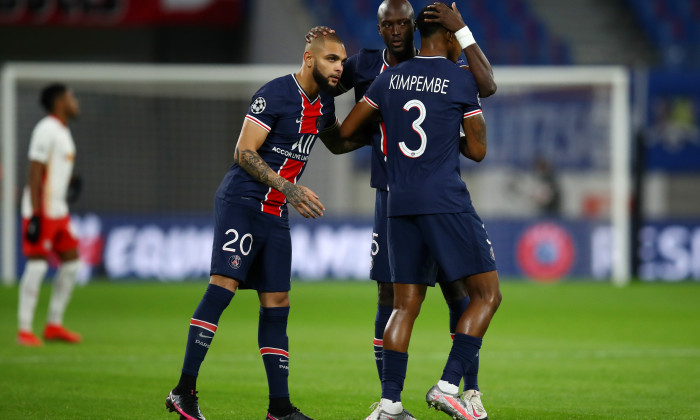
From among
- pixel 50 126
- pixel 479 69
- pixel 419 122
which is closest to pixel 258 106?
pixel 419 122

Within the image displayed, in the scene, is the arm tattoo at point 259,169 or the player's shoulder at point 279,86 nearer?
the arm tattoo at point 259,169

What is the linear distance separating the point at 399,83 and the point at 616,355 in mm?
4285

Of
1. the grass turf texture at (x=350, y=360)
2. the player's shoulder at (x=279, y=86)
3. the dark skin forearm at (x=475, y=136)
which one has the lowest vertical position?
the grass turf texture at (x=350, y=360)

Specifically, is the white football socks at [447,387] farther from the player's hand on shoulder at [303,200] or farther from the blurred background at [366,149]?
the blurred background at [366,149]

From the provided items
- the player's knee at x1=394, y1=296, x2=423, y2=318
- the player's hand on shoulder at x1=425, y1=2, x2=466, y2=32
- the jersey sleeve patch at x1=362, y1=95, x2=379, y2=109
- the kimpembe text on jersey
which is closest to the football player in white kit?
the jersey sleeve patch at x1=362, y1=95, x2=379, y2=109

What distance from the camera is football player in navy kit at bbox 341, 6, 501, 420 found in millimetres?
5316

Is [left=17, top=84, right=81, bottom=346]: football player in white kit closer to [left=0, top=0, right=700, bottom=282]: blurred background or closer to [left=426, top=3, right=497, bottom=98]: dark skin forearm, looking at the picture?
[left=426, top=3, right=497, bottom=98]: dark skin forearm

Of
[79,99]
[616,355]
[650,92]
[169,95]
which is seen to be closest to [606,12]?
[650,92]

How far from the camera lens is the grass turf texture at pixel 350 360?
616 centimetres

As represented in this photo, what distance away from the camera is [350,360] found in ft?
27.9

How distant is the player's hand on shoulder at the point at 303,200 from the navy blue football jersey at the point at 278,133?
11.7 inches

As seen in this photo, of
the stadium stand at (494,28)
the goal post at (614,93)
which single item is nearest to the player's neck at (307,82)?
the goal post at (614,93)

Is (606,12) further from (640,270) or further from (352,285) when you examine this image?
(352,285)

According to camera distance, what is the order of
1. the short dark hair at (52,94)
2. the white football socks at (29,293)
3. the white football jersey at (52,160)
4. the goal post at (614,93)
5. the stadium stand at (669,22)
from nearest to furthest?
the white football socks at (29,293)
the white football jersey at (52,160)
the short dark hair at (52,94)
the goal post at (614,93)
the stadium stand at (669,22)
